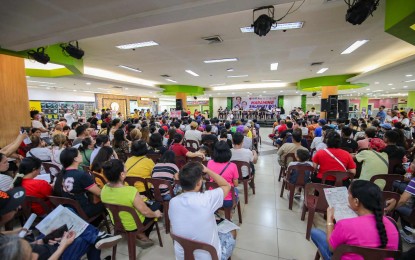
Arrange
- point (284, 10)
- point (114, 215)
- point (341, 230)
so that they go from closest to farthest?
point (341, 230)
point (114, 215)
point (284, 10)

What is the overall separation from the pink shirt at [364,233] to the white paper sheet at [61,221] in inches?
76.5

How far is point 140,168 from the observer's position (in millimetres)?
2537

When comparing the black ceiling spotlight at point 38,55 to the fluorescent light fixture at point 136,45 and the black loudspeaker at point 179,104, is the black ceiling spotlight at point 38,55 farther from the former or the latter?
the black loudspeaker at point 179,104

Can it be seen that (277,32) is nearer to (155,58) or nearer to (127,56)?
(155,58)

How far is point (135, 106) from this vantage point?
74.6ft

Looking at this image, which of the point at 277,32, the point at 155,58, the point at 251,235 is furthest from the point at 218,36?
the point at 251,235

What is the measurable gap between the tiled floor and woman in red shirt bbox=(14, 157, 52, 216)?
3.03 ft

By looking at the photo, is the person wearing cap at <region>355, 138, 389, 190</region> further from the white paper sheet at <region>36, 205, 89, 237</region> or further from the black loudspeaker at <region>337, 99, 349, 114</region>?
the black loudspeaker at <region>337, 99, 349, 114</region>

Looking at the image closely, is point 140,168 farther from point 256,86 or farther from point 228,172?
point 256,86

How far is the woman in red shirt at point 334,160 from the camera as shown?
2666 mm

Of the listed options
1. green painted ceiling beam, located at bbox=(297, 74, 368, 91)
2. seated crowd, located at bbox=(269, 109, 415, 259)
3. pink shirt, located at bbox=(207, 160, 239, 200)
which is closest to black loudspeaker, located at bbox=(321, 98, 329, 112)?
green painted ceiling beam, located at bbox=(297, 74, 368, 91)

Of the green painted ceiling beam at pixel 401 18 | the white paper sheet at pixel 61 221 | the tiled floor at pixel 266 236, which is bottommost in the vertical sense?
the tiled floor at pixel 266 236

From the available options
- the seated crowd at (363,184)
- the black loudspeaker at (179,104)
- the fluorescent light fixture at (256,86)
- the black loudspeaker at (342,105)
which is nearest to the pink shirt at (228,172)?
the seated crowd at (363,184)

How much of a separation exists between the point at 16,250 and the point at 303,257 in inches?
94.4
